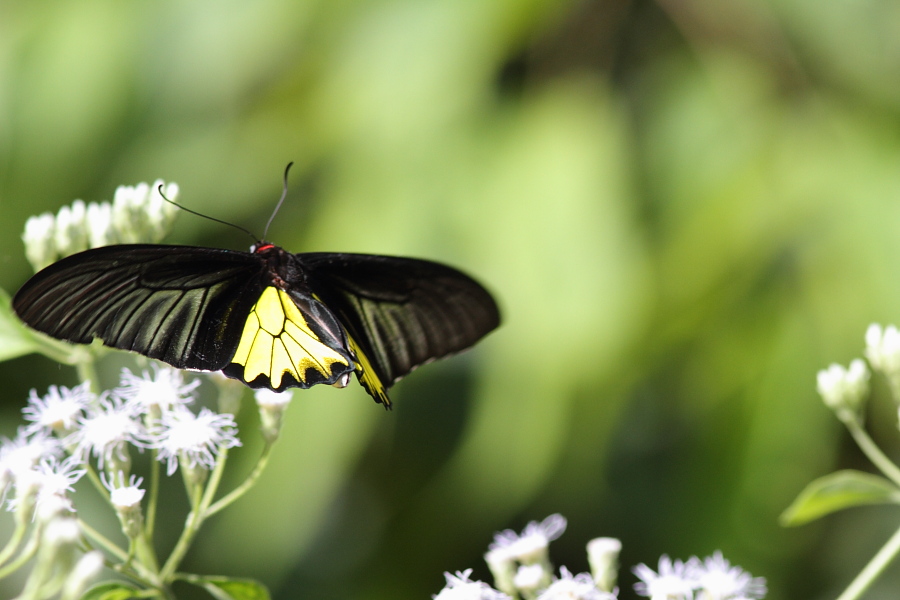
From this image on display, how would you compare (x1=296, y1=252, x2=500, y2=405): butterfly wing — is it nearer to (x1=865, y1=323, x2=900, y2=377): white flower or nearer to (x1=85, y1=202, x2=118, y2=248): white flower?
(x1=85, y1=202, x2=118, y2=248): white flower

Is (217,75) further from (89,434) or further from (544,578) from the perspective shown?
(544,578)

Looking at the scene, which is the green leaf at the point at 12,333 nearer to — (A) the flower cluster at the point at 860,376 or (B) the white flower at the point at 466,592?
(B) the white flower at the point at 466,592

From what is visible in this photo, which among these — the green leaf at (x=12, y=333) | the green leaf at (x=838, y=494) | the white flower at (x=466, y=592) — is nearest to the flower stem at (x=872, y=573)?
the green leaf at (x=838, y=494)

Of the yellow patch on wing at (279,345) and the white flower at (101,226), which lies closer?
the yellow patch on wing at (279,345)

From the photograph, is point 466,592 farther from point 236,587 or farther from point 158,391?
point 158,391

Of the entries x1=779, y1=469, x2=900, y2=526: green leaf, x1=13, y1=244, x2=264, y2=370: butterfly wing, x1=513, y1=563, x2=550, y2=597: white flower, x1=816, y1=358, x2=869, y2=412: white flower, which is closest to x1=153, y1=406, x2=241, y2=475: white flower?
x1=13, y1=244, x2=264, y2=370: butterfly wing

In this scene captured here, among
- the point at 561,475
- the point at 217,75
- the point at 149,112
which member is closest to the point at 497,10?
the point at 217,75
